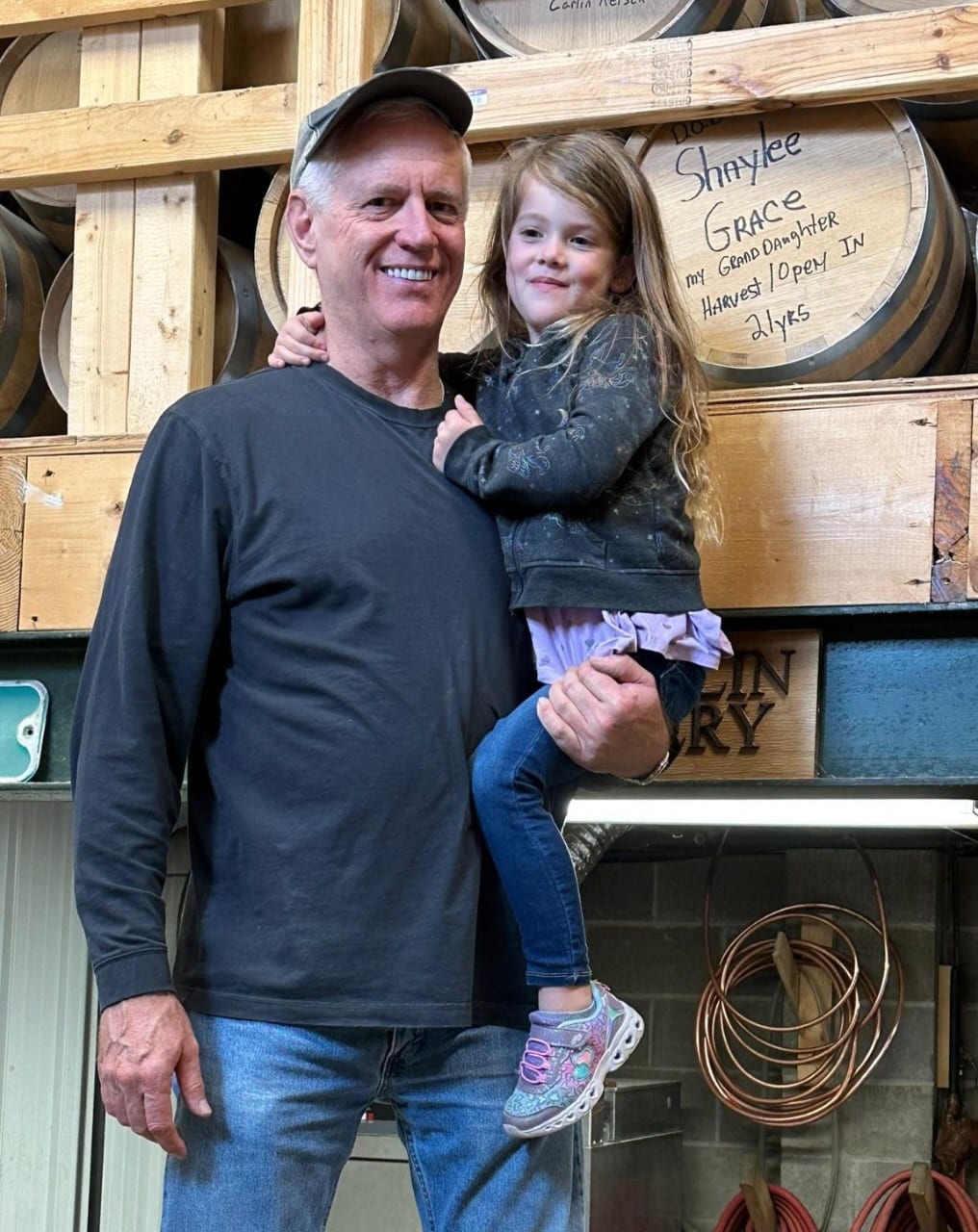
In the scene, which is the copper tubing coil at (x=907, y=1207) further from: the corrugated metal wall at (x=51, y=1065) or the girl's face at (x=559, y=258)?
the girl's face at (x=559, y=258)

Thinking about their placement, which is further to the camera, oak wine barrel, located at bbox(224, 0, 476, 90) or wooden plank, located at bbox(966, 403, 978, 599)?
oak wine barrel, located at bbox(224, 0, 476, 90)

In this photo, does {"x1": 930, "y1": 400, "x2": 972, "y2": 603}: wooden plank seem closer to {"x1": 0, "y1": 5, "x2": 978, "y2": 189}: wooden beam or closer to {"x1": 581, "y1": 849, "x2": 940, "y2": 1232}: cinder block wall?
{"x1": 0, "y1": 5, "x2": 978, "y2": 189}: wooden beam

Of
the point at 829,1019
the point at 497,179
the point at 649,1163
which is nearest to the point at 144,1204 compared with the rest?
the point at 649,1163

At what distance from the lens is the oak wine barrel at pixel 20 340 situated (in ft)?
13.1

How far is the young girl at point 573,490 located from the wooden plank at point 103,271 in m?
1.14

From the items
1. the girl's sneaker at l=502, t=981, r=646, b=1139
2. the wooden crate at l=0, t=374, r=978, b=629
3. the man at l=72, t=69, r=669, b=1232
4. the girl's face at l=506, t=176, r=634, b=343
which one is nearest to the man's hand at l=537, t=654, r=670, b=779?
the man at l=72, t=69, r=669, b=1232

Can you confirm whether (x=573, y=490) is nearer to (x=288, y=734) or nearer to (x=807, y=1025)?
(x=288, y=734)

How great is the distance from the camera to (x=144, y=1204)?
19.3ft

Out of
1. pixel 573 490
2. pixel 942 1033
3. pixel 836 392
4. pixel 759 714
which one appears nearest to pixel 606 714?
pixel 573 490

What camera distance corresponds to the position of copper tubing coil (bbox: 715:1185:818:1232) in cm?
509

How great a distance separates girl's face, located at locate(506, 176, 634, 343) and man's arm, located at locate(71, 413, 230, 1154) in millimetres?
637

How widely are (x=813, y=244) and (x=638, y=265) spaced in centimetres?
64

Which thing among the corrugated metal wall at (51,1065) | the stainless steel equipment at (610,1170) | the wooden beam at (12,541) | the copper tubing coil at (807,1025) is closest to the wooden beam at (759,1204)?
the copper tubing coil at (807,1025)

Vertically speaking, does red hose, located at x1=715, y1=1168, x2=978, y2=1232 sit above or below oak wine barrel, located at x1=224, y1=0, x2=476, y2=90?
below
